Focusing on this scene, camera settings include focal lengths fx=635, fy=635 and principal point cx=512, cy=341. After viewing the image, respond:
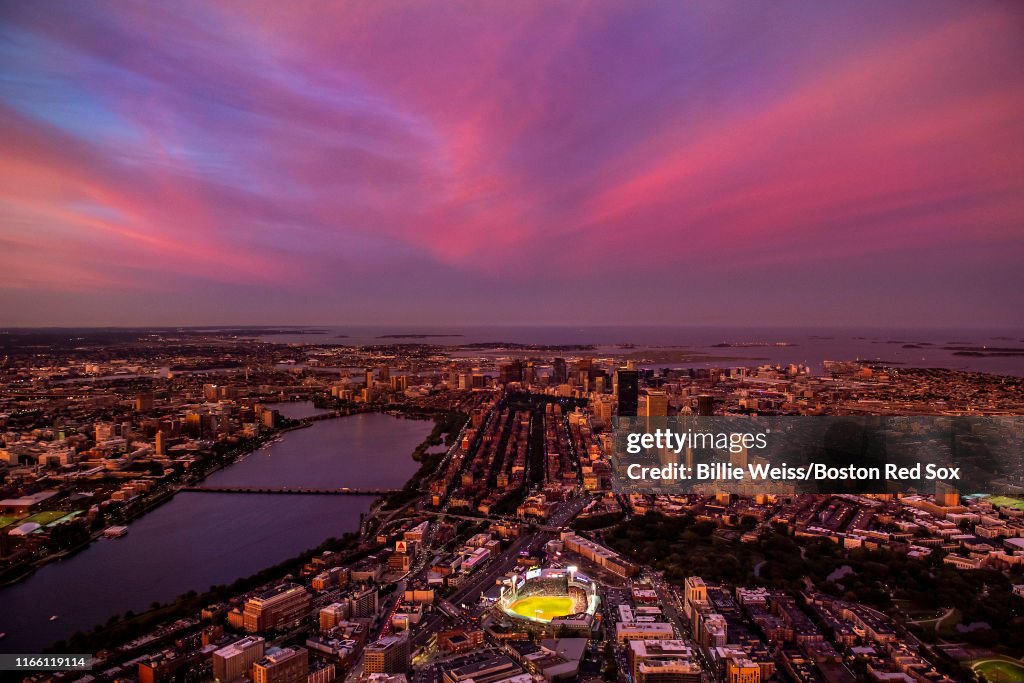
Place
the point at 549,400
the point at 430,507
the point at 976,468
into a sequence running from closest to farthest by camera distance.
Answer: the point at 976,468
the point at 430,507
the point at 549,400

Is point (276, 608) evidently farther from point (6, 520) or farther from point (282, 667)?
point (6, 520)

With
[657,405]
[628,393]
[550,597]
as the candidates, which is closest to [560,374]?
[628,393]

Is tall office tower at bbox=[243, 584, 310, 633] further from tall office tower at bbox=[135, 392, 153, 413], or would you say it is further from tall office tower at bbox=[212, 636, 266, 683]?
tall office tower at bbox=[135, 392, 153, 413]

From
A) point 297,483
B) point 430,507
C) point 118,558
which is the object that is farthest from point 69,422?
point 430,507

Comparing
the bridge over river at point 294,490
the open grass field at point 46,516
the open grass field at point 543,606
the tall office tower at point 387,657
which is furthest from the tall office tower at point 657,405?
the open grass field at point 46,516

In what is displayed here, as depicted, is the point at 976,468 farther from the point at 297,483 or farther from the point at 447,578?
the point at 297,483

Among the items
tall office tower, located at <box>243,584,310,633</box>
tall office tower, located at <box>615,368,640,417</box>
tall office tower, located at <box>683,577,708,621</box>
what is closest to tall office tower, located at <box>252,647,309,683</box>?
tall office tower, located at <box>243,584,310,633</box>

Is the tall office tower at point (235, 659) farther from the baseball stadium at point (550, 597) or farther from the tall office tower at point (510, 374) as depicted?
the tall office tower at point (510, 374)
